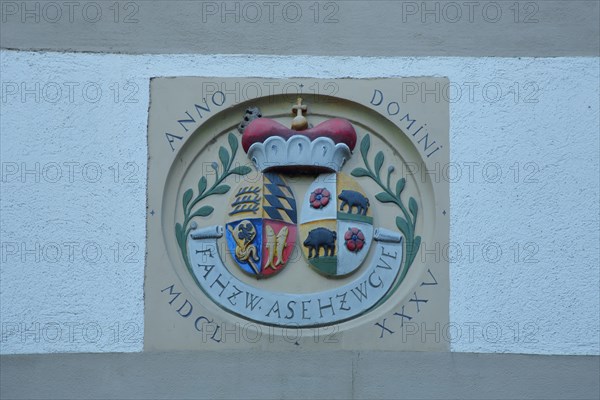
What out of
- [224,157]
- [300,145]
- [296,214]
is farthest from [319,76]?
[296,214]

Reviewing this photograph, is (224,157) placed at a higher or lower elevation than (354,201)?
higher

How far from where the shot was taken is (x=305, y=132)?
29.5ft

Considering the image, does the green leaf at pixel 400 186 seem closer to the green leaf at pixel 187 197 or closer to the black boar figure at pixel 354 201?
the black boar figure at pixel 354 201

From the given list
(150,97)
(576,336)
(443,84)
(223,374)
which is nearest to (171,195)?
(150,97)

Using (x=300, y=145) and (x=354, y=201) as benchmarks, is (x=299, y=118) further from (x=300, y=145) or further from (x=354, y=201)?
(x=354, y=201)

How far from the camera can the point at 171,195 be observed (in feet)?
29.5

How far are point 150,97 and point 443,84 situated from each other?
210cm

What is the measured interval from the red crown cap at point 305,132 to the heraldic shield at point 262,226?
0.28 metres

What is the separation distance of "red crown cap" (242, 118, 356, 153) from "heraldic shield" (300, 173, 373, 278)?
10.9 inches

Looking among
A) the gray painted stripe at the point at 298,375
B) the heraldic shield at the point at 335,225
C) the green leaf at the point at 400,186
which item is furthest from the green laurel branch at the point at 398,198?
the gray painted stripe at the point at 298,375

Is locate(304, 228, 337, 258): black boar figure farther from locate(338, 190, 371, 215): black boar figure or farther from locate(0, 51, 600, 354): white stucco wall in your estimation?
locate(0, 51, 600, 354): white stucco wall

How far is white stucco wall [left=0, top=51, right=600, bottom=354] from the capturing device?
28.6 feet

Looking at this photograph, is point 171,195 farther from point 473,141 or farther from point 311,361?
point 473,141

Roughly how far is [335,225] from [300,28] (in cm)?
147
